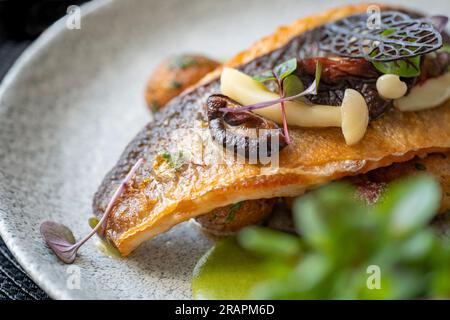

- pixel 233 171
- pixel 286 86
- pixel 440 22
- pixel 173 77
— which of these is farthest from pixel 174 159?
pixel 440 22

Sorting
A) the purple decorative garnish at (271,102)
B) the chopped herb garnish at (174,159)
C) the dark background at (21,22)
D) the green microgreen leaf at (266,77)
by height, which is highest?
the green microgreen leaf at (266,77)

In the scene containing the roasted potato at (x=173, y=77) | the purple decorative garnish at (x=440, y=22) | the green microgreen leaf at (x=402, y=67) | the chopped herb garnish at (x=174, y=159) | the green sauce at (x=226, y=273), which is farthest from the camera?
the roasted potato at (x=173, y=77)

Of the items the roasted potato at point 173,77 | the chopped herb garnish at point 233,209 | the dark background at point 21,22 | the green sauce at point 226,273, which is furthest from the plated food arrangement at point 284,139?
the dark background at point 21,22

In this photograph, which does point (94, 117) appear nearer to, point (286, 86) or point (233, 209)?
point (233, 209)

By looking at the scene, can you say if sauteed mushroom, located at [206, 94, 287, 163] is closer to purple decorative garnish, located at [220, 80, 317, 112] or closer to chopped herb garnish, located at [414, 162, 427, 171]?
purple decorative garnish, located at [220, 80, 317, 112]

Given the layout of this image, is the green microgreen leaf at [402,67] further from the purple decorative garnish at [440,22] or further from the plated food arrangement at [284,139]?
the purple decorative garnish at [440,22]

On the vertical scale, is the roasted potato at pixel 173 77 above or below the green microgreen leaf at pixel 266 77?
Result: below

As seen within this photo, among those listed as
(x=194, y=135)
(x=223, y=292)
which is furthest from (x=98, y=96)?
(x=223, y=292)
